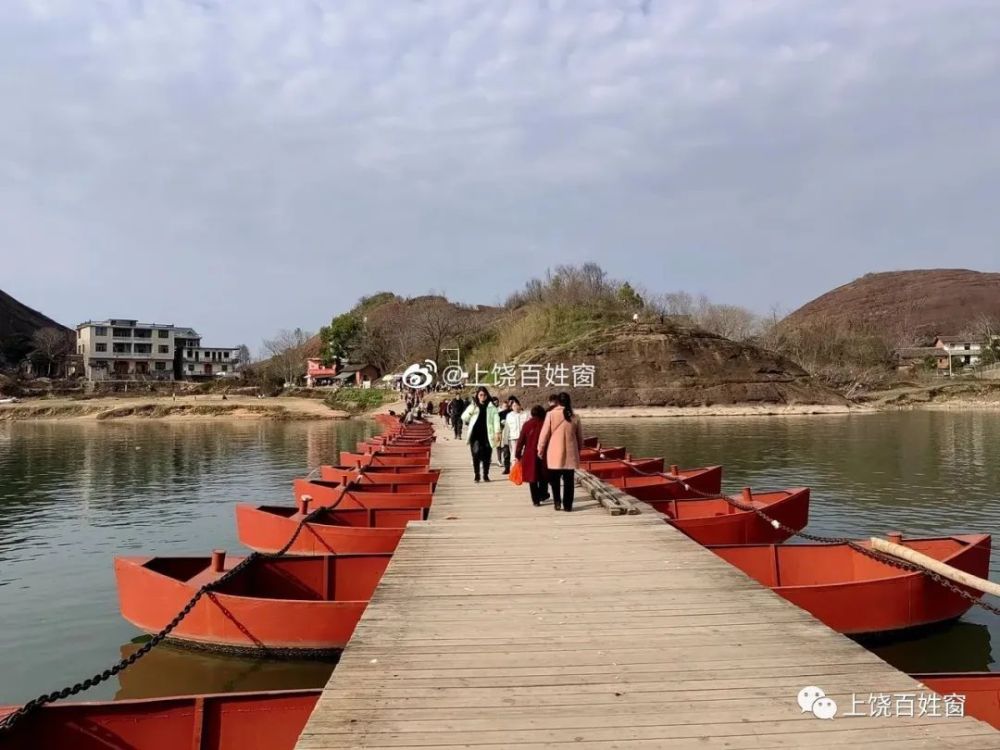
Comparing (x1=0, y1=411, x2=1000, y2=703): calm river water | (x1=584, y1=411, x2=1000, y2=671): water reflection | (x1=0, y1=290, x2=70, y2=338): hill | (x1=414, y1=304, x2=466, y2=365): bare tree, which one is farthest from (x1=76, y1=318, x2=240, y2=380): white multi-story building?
(x1=584, y1=411, x2=1000, y2=671): water reflection

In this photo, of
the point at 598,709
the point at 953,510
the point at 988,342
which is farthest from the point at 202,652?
the point at 988,342

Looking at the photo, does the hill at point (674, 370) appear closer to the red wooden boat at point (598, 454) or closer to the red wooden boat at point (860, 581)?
the red wooden boat at point (598, 454)

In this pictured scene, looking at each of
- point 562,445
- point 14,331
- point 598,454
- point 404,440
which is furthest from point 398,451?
point 14,331

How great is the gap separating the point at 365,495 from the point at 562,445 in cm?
568

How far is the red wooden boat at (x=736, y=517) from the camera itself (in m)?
12.7

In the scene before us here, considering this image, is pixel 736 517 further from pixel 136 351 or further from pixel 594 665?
pixel 136 351

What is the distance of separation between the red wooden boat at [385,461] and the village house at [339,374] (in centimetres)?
7548

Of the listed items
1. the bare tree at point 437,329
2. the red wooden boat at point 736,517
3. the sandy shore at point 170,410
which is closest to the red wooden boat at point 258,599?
the red wooden boat at point 736,517

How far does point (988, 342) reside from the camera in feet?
337

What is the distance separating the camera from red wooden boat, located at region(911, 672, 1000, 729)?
583 centimetres

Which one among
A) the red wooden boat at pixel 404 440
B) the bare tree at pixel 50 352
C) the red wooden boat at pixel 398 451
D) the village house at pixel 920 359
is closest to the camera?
the red wooden boat at pixel 398 451

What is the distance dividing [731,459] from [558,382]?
39628 millimetres

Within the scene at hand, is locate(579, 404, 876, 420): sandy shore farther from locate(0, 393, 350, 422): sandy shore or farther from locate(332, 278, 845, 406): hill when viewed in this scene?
locate(0, 393, 350, 422): sandy shore

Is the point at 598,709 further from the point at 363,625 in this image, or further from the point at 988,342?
the point at 988,342
